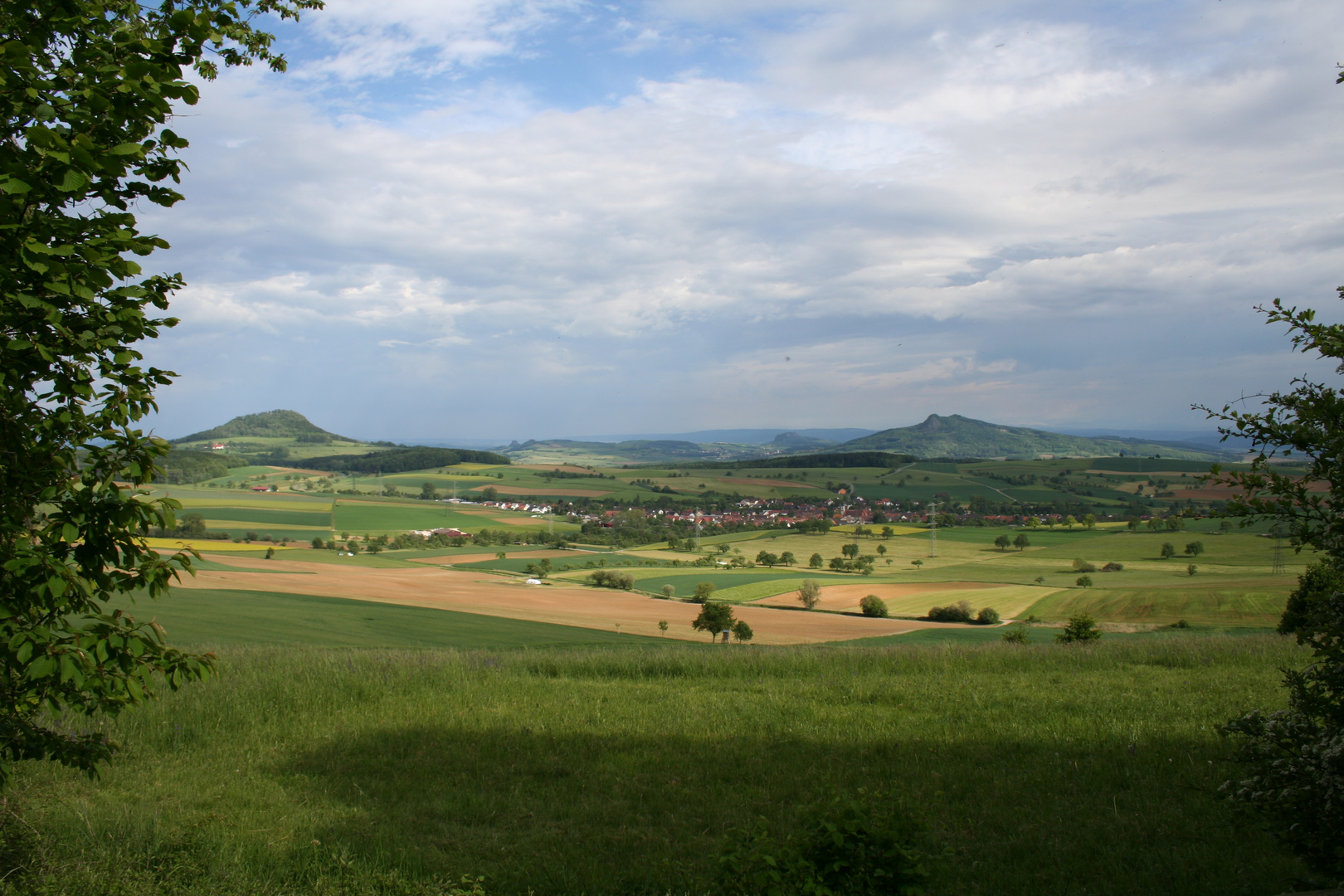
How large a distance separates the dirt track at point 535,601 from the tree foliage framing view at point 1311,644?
2419 centimetres

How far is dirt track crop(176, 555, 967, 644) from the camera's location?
105 feet

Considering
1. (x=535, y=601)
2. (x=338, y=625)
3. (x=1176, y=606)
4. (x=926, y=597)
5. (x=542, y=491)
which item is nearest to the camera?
(x=338, y=625)

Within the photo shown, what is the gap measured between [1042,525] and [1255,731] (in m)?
75.2

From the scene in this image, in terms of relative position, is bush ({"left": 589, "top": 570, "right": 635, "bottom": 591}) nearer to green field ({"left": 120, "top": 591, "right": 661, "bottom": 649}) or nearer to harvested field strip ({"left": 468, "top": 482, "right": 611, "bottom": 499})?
green field ({"left": 120, "top": 591, "right": 661, "bottom": 649})

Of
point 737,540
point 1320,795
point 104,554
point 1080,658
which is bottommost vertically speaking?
point 737,540

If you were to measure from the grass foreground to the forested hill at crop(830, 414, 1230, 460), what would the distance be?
120919mm

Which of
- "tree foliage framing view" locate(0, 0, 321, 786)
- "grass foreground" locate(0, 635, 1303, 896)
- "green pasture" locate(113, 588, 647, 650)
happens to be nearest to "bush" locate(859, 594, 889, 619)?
"green pasture" locate(113, 588, 647, 650)

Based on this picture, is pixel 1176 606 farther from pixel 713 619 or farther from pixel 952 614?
pixel 713 619

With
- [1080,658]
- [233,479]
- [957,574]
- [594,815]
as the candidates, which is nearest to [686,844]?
[594,815]

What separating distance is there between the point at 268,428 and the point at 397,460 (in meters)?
52.0

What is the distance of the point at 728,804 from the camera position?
232 inches

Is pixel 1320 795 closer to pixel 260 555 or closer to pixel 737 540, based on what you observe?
pixel 260 555

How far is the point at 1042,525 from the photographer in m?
70.7

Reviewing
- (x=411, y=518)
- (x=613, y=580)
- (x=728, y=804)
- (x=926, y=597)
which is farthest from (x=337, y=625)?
(x=411, y=518)
